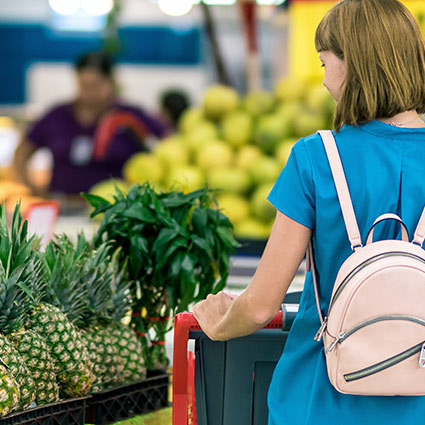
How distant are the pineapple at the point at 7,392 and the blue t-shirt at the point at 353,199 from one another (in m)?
0.63

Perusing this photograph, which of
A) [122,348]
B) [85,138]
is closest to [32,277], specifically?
[122,348]

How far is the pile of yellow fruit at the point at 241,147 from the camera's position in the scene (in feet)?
11.0

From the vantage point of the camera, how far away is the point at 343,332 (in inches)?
44.6

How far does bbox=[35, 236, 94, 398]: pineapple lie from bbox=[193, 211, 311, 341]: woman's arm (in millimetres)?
558

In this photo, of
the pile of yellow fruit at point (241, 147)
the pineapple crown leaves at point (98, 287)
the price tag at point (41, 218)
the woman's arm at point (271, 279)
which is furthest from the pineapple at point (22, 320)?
the pile of yellow fruit at point (241, 147)

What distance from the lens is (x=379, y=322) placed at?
1.11m

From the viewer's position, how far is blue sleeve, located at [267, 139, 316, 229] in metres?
1.20

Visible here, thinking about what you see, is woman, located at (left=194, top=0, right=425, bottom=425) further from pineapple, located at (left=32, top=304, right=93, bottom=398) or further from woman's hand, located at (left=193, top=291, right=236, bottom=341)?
pineapple, located at (left=32, top=304, right=93, bottom=398)

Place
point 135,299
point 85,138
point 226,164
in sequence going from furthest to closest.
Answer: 1. point 85,138
2. point 226,164
3. point 135,299

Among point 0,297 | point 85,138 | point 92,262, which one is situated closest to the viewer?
point 0,297

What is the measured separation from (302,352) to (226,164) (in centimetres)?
237

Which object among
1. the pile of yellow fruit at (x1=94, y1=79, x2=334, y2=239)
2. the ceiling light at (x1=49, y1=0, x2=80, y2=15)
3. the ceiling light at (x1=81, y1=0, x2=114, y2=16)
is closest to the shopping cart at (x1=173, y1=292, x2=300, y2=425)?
the pile of yellow fruit at (x1=94, y1=79, x2=334, y2=239)

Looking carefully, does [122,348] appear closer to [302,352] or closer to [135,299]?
[135,299]

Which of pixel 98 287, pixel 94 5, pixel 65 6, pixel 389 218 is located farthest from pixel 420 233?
pixel 65 6
